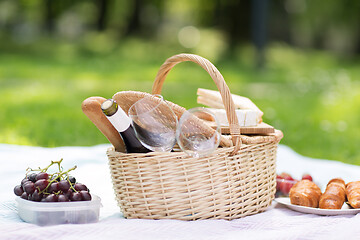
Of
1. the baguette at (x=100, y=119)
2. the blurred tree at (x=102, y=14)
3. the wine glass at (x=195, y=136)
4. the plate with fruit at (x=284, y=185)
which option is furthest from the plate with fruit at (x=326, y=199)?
the blurred tree at (x=102, y=14)

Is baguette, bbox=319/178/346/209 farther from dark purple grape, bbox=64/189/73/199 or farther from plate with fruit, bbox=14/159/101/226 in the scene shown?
dark purple grape, bbox=64/189/73/199

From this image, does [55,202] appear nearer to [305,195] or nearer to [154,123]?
[154,123]

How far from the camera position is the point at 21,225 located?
1903 mm

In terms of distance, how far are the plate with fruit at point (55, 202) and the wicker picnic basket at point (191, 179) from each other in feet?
0.55

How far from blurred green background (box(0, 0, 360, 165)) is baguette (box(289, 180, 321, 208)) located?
8.26ft

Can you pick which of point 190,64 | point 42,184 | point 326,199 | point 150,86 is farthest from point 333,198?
point 190,64

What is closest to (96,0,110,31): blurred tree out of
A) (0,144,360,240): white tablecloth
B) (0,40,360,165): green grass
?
(0,40,360,165): green grass

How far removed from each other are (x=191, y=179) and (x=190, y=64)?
9504 millimetres

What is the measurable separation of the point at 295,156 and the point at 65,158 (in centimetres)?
167

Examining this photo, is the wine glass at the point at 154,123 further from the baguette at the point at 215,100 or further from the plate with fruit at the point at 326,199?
the plate with fruit at the point at 326,199

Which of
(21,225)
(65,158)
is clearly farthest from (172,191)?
(65,158)

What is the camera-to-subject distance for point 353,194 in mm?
2287

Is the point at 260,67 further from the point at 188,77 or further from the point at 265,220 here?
the point at 265,220

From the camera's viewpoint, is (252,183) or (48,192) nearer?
(48,192)
